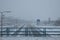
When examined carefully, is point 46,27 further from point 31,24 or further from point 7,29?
point 7,29

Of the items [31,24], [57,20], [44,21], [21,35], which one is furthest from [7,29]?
[57,20]

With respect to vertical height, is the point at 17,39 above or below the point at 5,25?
below

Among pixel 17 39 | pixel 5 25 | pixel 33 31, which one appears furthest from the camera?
pixel 33 31

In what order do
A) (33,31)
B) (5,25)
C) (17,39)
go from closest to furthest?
1. (17,39)
2. (5,25)
3. (33,31)

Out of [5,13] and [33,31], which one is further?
[33,31]

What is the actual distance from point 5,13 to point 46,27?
4.95 feet

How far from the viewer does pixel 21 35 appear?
12.9ft

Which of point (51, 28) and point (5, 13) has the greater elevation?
point (5, 13)

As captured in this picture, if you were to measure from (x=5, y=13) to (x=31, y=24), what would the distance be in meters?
0.95

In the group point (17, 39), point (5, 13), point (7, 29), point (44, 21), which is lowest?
point (17, 39)

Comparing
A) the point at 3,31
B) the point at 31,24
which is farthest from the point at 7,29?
the point at 31,24

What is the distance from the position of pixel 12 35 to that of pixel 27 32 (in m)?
0.56

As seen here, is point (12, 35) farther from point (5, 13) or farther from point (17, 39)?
point (5, 13)

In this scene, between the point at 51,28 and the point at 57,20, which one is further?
the point at 51,28
